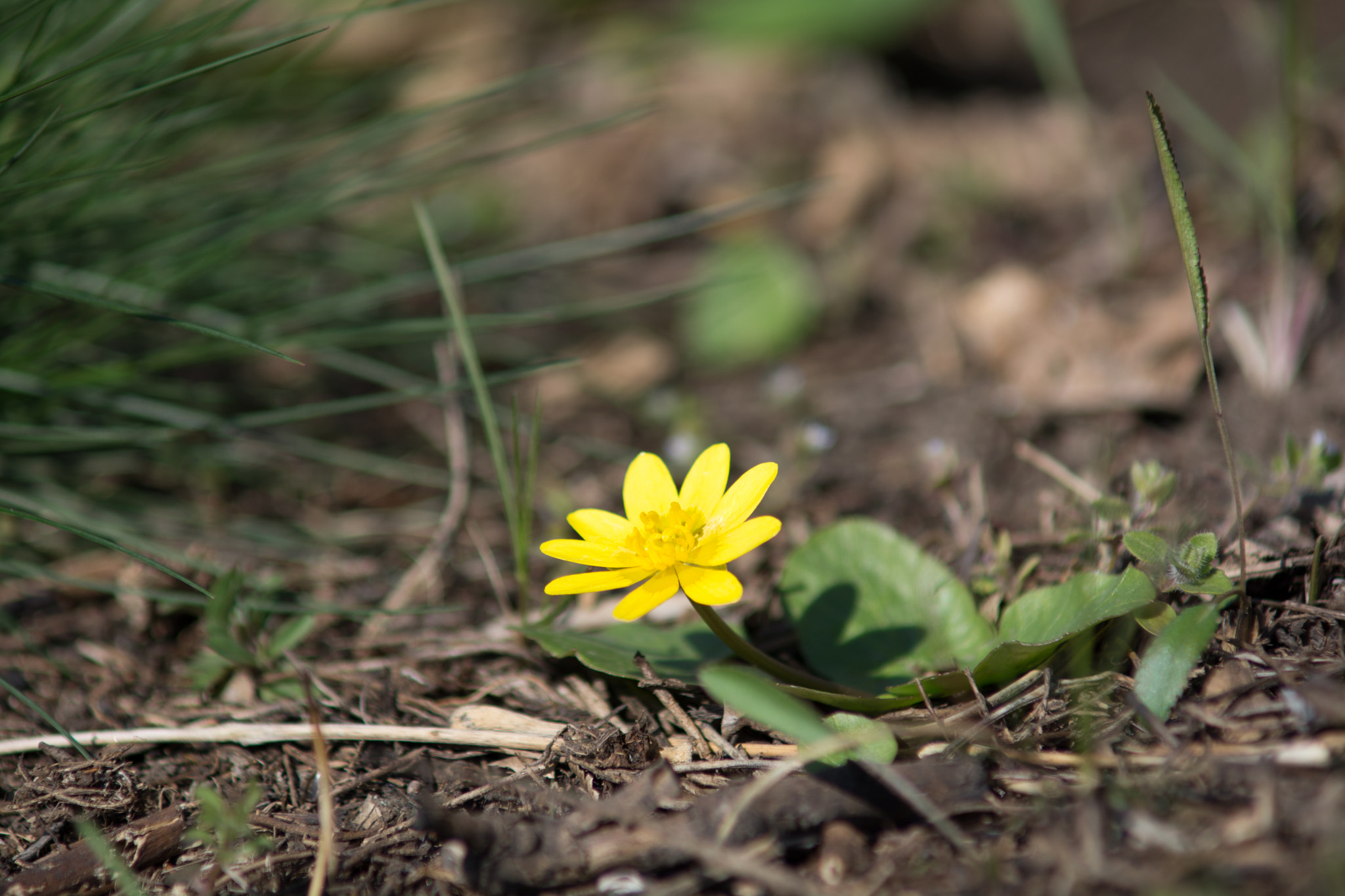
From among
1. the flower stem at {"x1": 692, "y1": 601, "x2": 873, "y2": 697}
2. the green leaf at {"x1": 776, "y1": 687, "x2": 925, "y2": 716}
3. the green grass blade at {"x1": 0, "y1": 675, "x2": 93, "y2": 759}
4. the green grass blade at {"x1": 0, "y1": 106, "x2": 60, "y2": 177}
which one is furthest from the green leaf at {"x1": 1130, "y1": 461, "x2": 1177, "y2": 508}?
the green grass blade at {"x1": 0, "y1": 106, "x2": 60, "y2": 177}

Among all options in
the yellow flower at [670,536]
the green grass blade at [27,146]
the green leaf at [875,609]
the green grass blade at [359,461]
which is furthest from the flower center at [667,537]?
the green grass blade at [27,146]

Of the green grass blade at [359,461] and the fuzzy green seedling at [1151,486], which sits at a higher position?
the green grass blade at [359,461]

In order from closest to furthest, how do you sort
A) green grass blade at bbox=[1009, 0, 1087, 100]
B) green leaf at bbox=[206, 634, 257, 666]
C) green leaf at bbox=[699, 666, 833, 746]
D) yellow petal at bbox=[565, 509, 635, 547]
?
green leaf at bbox=[699, 666, 833, 746] → yellow petal at bbox=[565, 509, 635, 547] → green leaf at bbox=[206, 634, 257, 666] → green grass blade at bbox=[1009, 0, 1087, 100]

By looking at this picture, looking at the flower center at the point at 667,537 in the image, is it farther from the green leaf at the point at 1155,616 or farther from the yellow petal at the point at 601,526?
the green leaf at the point at 1155,616

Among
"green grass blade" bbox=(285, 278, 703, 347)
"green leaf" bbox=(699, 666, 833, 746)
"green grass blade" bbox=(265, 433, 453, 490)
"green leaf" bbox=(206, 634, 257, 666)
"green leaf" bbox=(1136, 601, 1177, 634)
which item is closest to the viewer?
"green leaf" bbox=(699, 666, 833, 746)

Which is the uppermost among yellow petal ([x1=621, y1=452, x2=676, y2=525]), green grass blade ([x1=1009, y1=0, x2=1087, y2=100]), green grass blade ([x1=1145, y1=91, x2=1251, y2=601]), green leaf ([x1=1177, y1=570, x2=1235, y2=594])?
green grass blade ([x1=1009, y1=0, x2=1087, y2=100])

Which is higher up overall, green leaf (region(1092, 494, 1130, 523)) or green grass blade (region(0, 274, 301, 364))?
green grass blade (region(0, 274, 301, 364))

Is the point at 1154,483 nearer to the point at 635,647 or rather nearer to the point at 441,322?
the point at 635,647

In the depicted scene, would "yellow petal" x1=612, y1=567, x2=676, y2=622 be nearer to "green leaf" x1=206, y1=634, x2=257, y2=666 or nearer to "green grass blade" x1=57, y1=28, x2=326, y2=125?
"green leaf" x1=206, y1=634, x2=257, y2=666
